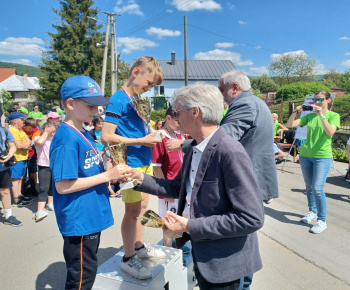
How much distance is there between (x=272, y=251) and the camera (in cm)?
379

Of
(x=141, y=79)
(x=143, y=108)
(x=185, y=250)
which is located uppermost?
(x=141, y=79)

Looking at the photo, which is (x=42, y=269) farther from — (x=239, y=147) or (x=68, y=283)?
(x=239, y=147)

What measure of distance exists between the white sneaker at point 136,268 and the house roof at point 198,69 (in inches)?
1488

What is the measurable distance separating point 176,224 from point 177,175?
0.54m

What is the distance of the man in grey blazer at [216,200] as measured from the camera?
1.41m

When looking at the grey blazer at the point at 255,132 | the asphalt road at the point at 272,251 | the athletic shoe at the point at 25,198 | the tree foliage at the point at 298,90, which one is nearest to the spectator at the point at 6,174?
the asphalt road at the point at 272,251

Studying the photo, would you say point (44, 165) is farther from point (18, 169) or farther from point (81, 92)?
point (81, 92)

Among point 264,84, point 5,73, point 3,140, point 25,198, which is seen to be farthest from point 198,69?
point 5,73

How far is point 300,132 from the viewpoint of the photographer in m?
8.33

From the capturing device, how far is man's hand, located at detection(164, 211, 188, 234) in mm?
1478

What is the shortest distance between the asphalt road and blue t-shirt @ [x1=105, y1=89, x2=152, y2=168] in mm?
1763

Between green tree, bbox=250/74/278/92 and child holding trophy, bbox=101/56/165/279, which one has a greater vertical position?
green tree, bbox=250/74/278/92

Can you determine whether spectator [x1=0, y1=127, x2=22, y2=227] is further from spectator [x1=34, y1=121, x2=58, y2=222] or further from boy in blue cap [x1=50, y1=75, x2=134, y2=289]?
boy in blue cap [x1=50, y1=75, x2=134, y2=289]

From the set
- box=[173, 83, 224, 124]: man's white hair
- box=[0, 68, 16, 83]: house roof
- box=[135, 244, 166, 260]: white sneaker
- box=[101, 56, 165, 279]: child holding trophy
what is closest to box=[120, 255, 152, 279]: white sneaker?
box=[101, 56, 165, 279]: child holding trophy
